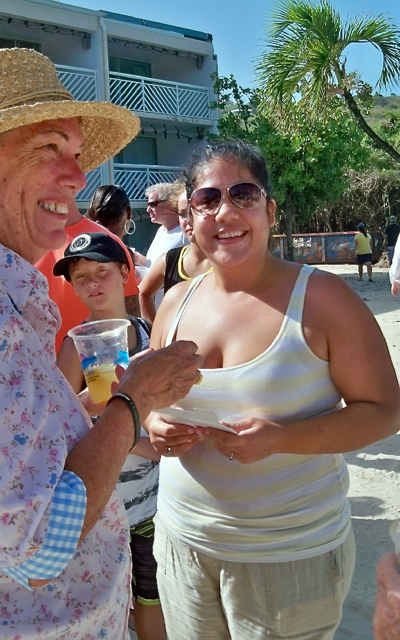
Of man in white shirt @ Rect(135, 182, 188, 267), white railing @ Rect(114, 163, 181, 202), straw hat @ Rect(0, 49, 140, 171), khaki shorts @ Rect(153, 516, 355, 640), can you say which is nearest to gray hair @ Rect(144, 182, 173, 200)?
man in white shirt @ Rect(135, 182, 188, 267)

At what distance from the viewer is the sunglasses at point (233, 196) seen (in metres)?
2.08

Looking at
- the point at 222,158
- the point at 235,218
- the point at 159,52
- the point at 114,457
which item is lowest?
the point at 114,457

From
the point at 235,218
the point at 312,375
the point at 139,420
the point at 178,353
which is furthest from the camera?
the point at 235,218

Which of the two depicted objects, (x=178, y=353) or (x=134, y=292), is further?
(x=134, y=292)

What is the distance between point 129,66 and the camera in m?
20.3

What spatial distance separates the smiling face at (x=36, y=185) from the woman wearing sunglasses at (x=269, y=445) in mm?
573

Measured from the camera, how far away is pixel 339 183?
19875mm

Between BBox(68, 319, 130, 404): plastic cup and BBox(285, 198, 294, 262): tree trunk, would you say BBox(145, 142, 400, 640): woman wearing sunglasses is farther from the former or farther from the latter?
BBox(285, 198, 294, 262): tree trunk

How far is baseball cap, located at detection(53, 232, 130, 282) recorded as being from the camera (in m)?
2.76

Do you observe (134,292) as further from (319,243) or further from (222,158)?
(319,243)

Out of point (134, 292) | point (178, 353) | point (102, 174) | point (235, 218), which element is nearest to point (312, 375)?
point (178, 353)

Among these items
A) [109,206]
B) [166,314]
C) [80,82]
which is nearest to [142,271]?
[109,206]

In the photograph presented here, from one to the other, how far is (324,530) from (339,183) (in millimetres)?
18970

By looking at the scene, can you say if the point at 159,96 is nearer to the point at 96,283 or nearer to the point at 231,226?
the point at 96,283
